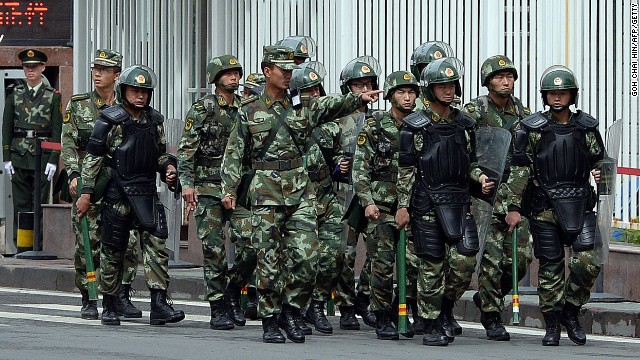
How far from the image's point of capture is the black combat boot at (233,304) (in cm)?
1484

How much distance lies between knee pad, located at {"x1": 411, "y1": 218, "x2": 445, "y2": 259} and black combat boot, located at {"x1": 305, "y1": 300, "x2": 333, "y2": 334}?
1.33 metres

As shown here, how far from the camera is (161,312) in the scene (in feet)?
47.9

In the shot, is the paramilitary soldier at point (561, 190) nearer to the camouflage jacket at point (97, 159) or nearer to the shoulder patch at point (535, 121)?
the shoulder patch at point (535, 121)

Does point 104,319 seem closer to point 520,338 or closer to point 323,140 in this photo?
point 323,140

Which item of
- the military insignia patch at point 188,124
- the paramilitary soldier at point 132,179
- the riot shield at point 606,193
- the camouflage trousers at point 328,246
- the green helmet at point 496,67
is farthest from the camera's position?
the military insignia patch at point 188,124

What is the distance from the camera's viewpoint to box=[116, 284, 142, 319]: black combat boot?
15289 millimetres

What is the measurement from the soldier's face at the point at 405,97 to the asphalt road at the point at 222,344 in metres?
1.70

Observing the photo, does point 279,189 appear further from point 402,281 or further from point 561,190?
point 561,190

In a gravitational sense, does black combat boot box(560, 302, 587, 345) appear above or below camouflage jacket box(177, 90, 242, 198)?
below

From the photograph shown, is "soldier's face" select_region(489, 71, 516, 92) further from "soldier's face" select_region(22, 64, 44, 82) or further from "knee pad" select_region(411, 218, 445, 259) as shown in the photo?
"soldier's face" select_region(22, 64, 44, 82)

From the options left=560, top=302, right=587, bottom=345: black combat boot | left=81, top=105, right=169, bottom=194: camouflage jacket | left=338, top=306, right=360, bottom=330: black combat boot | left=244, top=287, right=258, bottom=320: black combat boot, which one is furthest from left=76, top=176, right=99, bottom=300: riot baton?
left=560, top=302, right=587, bottom=345: black combat boot

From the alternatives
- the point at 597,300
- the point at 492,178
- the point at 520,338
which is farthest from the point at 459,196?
the point at 597,300

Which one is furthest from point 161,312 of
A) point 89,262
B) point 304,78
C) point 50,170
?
point 50,170

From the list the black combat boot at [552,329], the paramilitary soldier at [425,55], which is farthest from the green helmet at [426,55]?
the black combat boot at [552,329]
